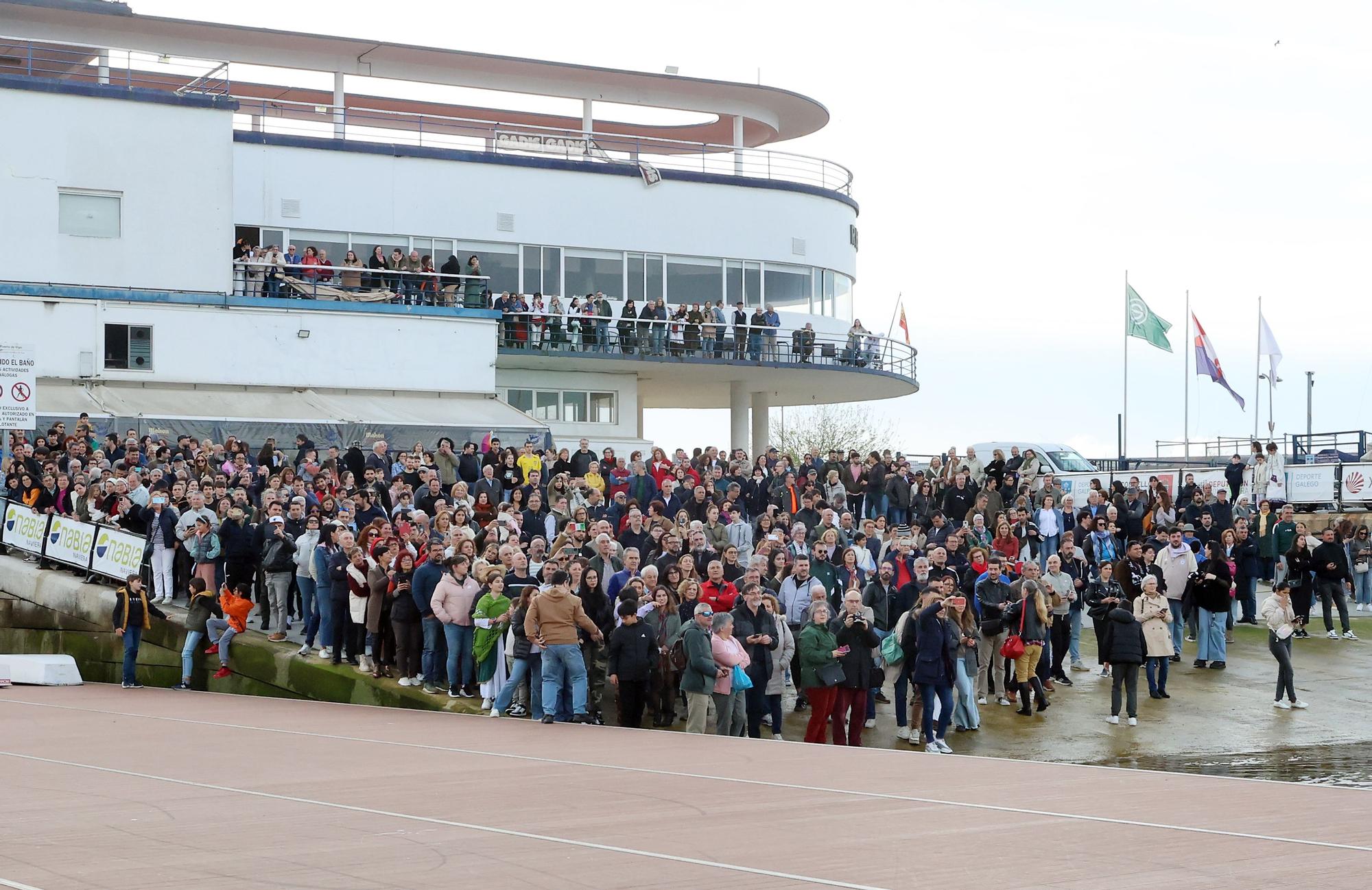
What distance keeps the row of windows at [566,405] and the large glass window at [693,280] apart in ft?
10.8

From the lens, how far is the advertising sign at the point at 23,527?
22516 millimetres

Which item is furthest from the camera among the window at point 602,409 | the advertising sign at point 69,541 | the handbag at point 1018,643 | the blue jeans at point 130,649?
the window at point 602,409

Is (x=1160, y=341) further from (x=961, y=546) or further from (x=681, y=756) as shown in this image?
(x=681, y=756)

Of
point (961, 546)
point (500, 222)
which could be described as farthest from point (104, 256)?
point (961, 546)

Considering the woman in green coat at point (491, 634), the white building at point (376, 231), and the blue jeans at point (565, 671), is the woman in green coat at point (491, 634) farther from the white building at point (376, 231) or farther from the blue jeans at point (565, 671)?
the white building at point (376, 231)

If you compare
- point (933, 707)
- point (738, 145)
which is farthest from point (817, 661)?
point (738, 145)

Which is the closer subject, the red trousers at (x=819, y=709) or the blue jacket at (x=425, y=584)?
the red trousers at (x=819, y=709)

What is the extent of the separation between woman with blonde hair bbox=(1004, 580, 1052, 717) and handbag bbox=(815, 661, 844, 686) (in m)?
3.16

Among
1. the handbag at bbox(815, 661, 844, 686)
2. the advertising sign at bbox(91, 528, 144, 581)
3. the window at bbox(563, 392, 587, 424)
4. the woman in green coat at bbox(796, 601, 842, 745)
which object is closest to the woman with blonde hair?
the woman in green coat at bbox(796, 601, 842, 745)

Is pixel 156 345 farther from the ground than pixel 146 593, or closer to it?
farther from the ground

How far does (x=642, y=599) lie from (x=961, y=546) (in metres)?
5.27

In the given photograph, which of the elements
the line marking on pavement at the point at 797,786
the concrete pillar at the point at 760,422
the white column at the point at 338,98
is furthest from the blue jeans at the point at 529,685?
the concrete pillar at the point at 760,422

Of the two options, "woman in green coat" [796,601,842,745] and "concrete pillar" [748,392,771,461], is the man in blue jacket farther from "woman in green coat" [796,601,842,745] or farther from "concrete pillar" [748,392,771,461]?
"concrete pillar" [748,392,771,461]

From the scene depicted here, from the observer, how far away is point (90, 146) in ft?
108
